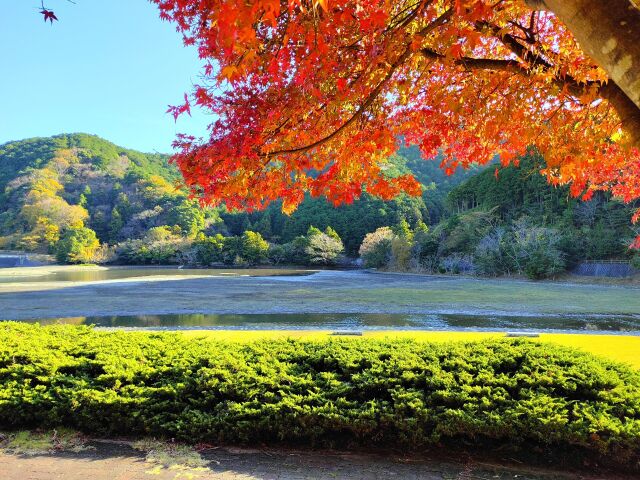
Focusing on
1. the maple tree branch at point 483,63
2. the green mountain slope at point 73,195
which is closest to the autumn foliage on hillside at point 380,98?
the maple tree branch at point 483,63

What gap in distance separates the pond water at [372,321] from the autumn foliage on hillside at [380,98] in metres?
7.76

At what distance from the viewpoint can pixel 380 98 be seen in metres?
4.51

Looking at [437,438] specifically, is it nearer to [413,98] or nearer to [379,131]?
[379,131]

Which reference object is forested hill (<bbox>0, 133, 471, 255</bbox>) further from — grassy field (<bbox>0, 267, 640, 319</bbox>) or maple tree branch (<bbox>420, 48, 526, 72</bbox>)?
maple tree branch (<bbox>420, 48, 526, 72</bbox>)

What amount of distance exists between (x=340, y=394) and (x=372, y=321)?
995 cm

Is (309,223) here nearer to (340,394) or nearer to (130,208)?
(130,208)

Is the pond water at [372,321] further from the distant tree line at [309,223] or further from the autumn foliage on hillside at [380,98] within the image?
the distant tree line at [309,223]

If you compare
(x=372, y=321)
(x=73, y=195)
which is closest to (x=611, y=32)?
(x=372, y=321)

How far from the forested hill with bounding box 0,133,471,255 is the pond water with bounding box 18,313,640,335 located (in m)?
39.2

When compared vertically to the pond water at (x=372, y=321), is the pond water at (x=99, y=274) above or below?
below

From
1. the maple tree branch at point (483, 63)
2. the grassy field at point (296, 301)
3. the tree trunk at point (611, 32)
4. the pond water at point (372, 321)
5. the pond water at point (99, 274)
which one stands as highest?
the maple tree branch at point (483, 63)

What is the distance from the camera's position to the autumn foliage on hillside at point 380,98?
10.6ft

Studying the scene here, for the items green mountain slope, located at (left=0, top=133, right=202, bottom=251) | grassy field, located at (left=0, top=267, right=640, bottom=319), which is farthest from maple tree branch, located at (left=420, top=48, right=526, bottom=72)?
green mountain slope, located at (left=0, top=133, right=202, bottom=251)

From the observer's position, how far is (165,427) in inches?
135
